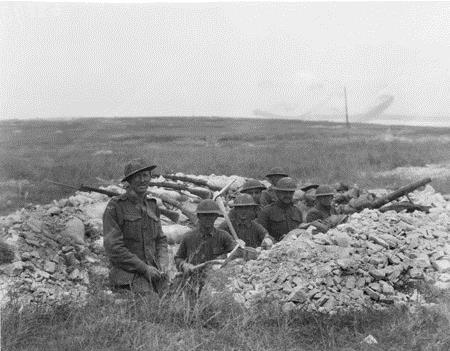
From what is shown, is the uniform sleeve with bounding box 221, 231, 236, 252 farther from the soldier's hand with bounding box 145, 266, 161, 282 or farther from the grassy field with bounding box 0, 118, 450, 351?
the grassy field with bounding box 0, 118, 450, 351

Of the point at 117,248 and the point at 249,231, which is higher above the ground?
the point at 117,248

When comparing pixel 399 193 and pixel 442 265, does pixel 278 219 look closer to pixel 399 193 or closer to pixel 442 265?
pixel 399 193

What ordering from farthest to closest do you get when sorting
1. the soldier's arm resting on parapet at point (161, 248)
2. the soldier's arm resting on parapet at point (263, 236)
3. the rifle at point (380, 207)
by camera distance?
the rifle at point (380, 207) < the soldier's arm resting on parapet at point (263, 236) < the soldier's arm resting on parapet at point (161, 248)

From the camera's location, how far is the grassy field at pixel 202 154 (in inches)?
603

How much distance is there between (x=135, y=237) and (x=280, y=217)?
400 centimetres

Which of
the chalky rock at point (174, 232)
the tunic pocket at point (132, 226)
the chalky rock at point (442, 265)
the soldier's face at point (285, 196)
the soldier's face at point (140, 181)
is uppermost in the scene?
the soldier's face at point (140, 181)

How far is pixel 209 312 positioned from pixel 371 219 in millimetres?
4266

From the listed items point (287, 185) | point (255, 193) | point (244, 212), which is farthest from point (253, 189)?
point (244, 212)

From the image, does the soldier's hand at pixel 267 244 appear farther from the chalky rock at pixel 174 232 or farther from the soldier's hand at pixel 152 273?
the soldier's hand at pixel 152 273

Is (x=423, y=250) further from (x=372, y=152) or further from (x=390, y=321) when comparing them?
(x=372, y=152)

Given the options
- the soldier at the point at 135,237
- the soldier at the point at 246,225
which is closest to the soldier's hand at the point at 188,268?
the soldier at the point at 135,237

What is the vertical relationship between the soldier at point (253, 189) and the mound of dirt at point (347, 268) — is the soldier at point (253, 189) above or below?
above

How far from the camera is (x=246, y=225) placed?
8.86 m

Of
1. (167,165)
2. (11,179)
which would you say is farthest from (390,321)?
(167,165)
